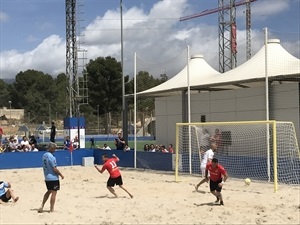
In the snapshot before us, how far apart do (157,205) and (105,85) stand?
58.2 meters

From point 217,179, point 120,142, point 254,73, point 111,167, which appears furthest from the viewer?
point 120,142

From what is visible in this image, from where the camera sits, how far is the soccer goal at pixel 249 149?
15883 millimetres

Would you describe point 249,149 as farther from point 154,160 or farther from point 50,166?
point 50,166

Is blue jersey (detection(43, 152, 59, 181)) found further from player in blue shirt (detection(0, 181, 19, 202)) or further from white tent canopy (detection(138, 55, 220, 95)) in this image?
white tent canopy (detection(138, 55, 220, 95))

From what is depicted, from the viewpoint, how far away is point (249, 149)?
18.6m

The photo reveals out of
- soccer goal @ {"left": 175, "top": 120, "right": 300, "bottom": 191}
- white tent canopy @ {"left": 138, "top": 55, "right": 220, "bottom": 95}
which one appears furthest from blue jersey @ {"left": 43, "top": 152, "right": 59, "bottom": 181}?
white tent canopy @ {"left": 138, "top": 55, "right": 220, "bottom": 95}

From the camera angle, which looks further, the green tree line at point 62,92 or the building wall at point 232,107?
the green tree line at point 62,92

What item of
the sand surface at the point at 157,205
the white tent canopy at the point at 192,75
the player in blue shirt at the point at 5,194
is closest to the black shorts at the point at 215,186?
the sand surface at the point at 157,205

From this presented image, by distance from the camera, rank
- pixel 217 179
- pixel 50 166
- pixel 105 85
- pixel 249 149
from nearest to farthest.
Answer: pixel 50 166 < pixel 217 179 < pixel 249 149 < pixel 105 85

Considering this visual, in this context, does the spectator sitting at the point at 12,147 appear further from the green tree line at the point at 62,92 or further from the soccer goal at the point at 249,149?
the green tree line at the point at 62,92

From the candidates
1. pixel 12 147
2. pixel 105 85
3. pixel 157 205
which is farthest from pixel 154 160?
pixel 105 85

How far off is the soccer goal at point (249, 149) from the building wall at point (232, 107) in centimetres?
190

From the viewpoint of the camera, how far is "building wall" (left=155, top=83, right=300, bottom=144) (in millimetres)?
20328

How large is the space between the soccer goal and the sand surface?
2.06 feet
